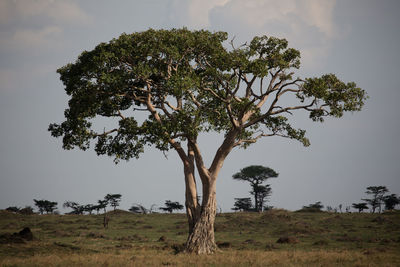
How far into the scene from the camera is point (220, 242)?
36.1 m

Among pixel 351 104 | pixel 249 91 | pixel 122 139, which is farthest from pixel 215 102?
pixel 351 104

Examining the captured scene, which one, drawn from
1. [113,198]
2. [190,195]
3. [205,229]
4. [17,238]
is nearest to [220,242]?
[205,229]

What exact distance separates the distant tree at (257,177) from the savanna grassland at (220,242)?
29.9m

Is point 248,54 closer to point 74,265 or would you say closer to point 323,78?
point 323,78

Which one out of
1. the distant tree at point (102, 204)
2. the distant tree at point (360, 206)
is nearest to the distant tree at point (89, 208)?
the distant tree at point (102, 204)

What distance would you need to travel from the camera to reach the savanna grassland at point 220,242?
22.9m

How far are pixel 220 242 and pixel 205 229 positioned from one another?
→ 884 cm

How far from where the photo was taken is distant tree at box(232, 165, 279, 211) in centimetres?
9356

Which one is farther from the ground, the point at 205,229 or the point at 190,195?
the point at 190,195

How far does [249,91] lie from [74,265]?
51.7 ft

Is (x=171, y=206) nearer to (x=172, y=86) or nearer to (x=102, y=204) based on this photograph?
(x=102, y=204)

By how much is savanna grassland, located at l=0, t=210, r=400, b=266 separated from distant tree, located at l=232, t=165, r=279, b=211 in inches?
1178

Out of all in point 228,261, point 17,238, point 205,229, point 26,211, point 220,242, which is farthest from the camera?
point 26,211

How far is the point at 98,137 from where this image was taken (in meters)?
29.2
